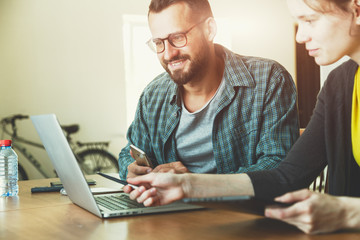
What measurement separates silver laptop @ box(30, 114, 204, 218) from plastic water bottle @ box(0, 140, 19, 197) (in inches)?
16.5

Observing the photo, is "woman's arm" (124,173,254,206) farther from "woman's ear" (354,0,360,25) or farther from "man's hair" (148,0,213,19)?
"man's hair" (148,0,213,19)

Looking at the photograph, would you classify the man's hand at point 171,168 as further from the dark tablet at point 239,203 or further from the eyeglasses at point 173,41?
the dark tablet at point 239,203

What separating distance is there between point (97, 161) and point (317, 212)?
484cm

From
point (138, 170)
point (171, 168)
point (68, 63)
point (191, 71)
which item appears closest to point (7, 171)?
point (138, 170)

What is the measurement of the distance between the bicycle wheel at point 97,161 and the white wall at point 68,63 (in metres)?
0.13

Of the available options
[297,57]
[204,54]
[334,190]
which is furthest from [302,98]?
[334,190]

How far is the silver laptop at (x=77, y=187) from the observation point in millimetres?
1115

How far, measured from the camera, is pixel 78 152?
5438mm

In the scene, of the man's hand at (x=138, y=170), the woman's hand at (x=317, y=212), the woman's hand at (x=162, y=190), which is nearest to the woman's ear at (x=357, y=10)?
the woman's hand at (x=317, y=212)

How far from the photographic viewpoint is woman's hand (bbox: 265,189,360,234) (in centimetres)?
88

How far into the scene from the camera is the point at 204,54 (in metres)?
1.99

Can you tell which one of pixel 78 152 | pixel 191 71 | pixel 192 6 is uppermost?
pixel 192 6

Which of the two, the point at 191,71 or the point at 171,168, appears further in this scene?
the point at 191,71

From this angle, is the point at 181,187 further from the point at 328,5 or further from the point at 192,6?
the point at 192,6
